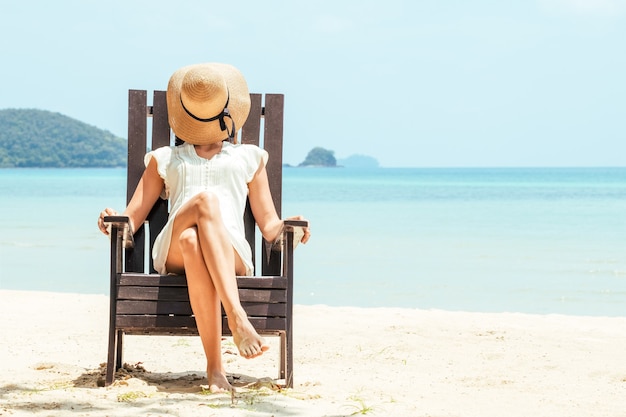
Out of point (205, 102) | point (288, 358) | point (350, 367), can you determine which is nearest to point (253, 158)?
point (205, 102)

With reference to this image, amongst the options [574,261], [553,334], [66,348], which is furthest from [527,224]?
[66,348]

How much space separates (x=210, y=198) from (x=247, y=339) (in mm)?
554

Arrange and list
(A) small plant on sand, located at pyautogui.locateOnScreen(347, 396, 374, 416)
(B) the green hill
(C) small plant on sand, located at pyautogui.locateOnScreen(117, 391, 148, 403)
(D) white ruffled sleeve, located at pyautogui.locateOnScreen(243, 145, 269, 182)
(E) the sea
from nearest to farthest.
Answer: (A) small plant on sand, located at pyautogui.locateOnScreen(347, 396, 374, 416) < (C) small plant on sand, located at pyautogui.locateOnScreen(117, 391, 148, 403) < (D) white ruffled sleeve, located at pyautogui.locateOnScreen(243, 145, 269, 182) < (E) the sea < (B) the green hill

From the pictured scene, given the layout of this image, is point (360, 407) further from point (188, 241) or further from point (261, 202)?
point (261, 202)

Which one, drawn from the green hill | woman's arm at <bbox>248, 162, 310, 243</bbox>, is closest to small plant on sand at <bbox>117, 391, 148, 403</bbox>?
woman's arm at <bbox>248, 162, 310, 243</bbox>

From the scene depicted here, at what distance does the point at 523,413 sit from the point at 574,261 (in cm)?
793

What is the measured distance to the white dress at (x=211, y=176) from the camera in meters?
3.71

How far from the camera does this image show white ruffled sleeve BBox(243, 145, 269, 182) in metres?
3.86

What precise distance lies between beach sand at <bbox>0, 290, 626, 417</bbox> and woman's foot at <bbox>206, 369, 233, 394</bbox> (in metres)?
0.06

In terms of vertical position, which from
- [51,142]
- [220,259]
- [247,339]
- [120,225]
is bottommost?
[247,339]

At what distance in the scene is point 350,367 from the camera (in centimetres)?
424

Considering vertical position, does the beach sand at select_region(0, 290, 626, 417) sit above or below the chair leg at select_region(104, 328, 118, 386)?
below

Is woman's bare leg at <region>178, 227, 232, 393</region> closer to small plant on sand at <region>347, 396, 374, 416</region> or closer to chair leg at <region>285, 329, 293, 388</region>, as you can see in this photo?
chair leg at <region>285, 329, 293, 388</region>

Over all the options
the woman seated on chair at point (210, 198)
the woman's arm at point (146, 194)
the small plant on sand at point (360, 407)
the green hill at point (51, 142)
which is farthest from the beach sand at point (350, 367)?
the green hill at point (51, 142)
